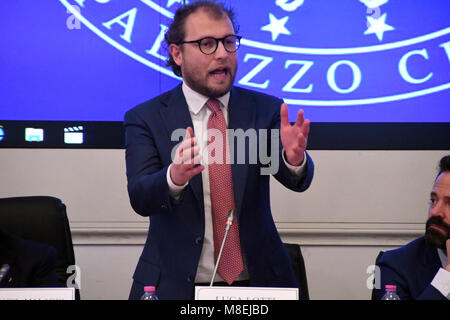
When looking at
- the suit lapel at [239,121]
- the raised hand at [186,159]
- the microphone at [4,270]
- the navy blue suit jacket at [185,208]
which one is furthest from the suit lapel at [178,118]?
the microphone at [4,270]

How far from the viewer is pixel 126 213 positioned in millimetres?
3094

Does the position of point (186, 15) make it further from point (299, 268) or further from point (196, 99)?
point (299, 268)

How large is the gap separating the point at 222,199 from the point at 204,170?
105 millimetres

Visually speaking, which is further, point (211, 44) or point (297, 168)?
point (211, 44)

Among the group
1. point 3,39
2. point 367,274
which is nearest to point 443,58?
point 367,274

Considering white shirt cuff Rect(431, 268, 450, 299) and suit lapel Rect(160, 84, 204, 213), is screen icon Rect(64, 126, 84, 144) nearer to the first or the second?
suit lapel Rect(160, 84, 204, 213)

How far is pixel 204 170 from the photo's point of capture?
1.93m

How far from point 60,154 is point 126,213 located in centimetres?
41

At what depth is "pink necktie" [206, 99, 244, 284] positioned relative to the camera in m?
1.86

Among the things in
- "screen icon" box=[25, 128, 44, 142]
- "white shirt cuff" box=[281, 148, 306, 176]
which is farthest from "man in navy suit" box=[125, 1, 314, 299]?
"screen icon" box=[25, 128, 44, 142]

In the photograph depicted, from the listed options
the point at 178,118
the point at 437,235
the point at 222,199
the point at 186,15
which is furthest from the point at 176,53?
Answer: the point at 437,235

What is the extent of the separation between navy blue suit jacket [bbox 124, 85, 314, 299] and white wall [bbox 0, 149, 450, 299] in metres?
1.13

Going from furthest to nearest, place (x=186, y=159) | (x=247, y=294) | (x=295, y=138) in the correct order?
(x=295, y=138) → (x=186, y=159) → (x=247, y=294)

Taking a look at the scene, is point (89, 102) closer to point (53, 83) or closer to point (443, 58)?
point (53, 83)
